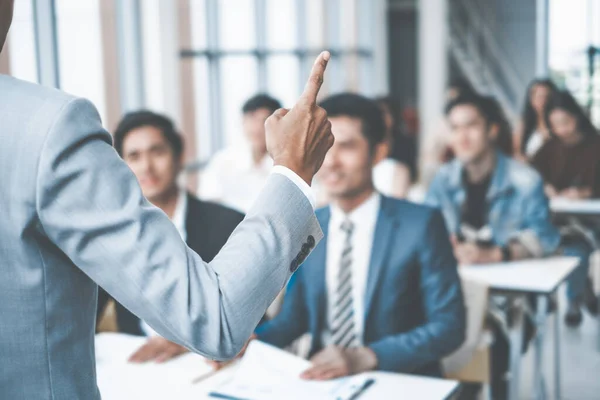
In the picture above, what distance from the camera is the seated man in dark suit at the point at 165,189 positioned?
111 inches

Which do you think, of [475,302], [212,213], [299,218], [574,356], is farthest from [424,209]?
[574,356]

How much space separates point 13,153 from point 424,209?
1.72 meters

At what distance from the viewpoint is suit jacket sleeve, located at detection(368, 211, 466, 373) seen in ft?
→ 7.29

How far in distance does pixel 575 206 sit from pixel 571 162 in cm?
69

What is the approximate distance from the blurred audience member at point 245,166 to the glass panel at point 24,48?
63.1 inches

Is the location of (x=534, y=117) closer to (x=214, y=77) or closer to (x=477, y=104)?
(x=214, y=77)

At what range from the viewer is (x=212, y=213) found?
9.48 feet

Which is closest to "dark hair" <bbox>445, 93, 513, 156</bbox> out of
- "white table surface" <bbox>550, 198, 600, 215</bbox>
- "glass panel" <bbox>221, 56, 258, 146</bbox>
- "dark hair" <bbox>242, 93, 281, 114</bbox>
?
"white table surface" <bbox>550, 198, 600, 215</bbox>

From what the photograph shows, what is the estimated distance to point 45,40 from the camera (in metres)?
4.08

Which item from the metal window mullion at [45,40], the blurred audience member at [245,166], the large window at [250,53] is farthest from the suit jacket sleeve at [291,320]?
the large window at [250,53]

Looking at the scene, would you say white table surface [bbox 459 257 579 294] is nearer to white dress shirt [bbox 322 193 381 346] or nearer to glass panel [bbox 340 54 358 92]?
white dress shirt [bbox 322 193 381 346]

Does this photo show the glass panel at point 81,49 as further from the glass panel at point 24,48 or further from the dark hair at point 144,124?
the dark hair at point 144,124

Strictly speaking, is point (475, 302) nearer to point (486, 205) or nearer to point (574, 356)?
point (486, 205)

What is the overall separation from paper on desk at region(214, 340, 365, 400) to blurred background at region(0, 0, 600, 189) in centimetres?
142
